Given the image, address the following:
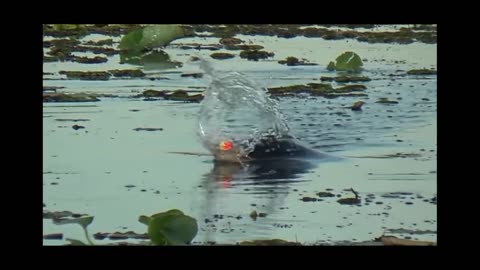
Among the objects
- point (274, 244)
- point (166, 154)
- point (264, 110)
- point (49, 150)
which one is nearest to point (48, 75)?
point (49, 150)

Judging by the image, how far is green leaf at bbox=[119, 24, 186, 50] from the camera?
5.30m

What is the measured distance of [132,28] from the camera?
5297 millimetres

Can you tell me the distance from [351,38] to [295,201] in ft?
3.10

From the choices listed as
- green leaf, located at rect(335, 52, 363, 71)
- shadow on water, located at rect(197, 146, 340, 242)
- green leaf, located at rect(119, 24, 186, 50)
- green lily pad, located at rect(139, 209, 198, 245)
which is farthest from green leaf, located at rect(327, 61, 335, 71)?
green lily pad, located at rect(139, 209, 198, 245)

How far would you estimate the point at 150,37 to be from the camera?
5.34 meters

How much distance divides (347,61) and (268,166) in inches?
28.6

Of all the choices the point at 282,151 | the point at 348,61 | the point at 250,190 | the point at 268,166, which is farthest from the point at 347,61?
the point at 250,190

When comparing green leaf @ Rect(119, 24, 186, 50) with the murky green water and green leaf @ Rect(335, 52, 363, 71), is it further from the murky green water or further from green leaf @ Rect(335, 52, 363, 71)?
green leaf @ Rect(335, 52, 363, 71)

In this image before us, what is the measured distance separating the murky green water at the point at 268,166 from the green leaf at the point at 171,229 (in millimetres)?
66

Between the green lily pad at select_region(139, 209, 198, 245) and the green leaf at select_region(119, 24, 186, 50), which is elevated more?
the green leaf at select_region(119, 24, 186, 50)

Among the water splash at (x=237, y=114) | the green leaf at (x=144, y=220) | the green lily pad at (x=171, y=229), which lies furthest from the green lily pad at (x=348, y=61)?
the green leaf at (x=144, y=220)

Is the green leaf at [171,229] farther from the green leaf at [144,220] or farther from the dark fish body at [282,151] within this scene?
the dark fish body at [282,151]

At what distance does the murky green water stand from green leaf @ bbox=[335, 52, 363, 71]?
0.13 feet

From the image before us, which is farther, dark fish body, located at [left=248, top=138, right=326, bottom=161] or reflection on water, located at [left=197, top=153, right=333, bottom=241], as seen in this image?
dark fish body, located at [left=248, top=138, right=326, bottom=161]
